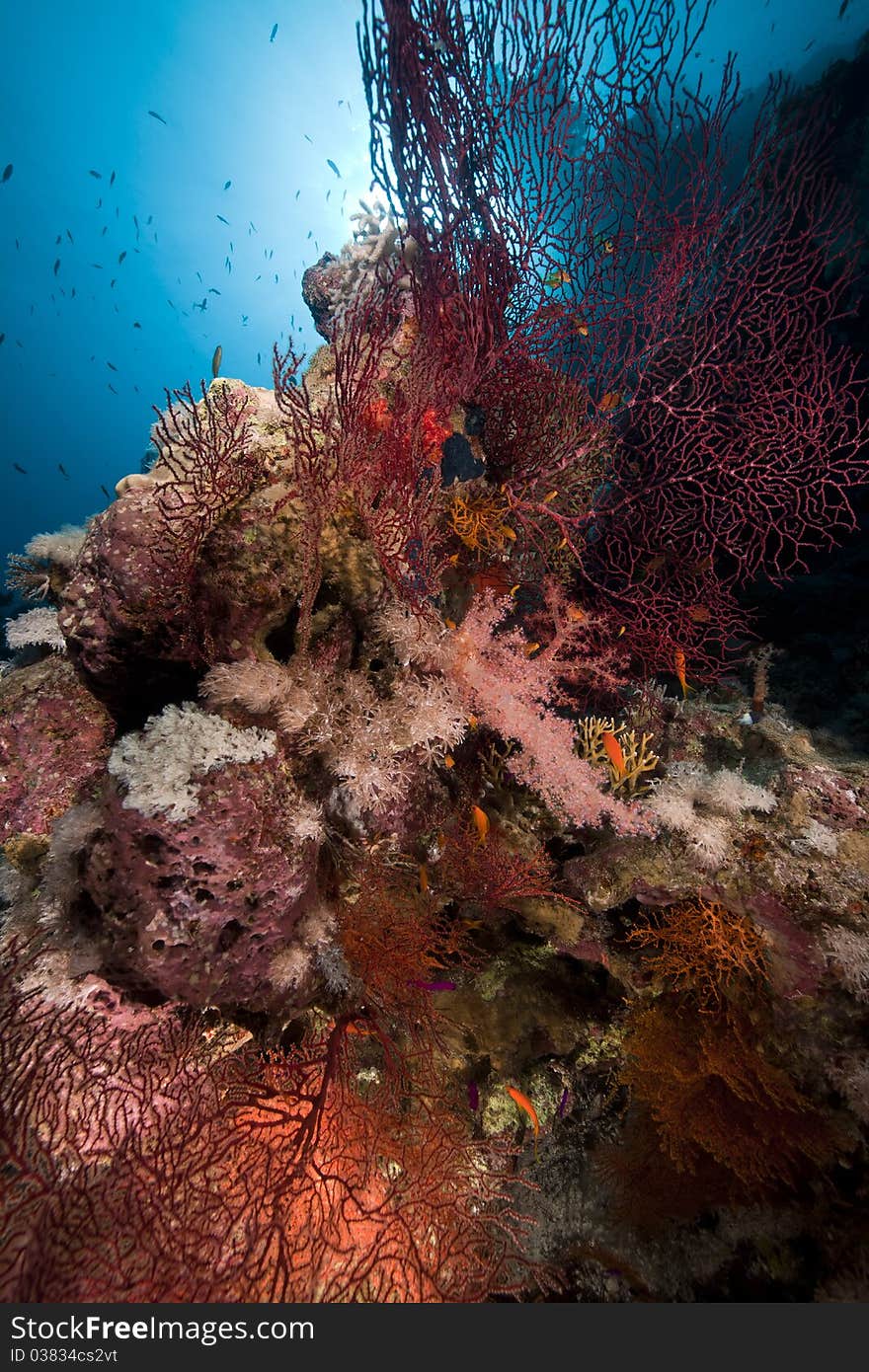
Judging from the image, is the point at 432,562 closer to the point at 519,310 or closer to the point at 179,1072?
the point at 519,310

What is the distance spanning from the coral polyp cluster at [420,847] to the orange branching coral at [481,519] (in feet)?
0.12

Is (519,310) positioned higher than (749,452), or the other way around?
(519,310)

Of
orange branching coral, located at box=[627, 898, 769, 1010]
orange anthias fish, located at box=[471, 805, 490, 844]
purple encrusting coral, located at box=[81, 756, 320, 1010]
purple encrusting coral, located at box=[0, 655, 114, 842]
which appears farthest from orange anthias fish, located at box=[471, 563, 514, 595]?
purple encrusting coral, located at box=[0, 655, 114, 842]

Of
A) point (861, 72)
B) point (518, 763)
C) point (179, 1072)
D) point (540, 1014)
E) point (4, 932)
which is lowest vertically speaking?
point (540, 1014)

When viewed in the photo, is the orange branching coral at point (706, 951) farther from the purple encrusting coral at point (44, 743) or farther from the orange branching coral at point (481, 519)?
the purple encrusting coral at point (44, 743)

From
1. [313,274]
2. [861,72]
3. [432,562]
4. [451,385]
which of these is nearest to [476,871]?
[432,562]

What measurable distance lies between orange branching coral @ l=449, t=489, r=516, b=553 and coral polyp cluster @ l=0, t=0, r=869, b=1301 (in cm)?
4

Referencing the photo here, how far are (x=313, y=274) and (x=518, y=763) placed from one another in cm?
813

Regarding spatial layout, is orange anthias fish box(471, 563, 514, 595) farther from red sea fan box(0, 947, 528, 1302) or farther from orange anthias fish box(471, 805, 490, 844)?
red sea fan box(0, 947, 528, 1302)

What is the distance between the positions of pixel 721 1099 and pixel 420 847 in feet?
8.26

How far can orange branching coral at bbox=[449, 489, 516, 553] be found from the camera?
13.6 ft

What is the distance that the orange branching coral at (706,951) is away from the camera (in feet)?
10.8

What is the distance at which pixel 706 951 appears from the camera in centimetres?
Result: 338

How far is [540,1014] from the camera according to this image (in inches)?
160
